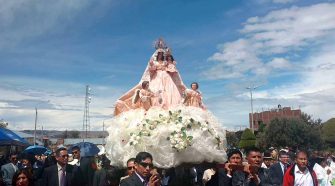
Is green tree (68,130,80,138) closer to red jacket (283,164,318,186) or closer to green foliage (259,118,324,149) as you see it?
green foliage (259,118,324,149)

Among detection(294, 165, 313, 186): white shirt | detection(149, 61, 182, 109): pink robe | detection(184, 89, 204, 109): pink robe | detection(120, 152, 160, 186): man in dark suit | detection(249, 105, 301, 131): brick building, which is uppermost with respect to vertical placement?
detection(249, 105, 301, 131): brick building

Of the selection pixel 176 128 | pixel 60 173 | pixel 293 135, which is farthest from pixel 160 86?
pixel 293 135

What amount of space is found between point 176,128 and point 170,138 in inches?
7.3

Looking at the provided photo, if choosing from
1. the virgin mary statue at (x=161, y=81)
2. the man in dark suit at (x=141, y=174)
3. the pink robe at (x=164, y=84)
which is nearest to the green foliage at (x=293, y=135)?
the virgin mary statue at (x=161, y=81)

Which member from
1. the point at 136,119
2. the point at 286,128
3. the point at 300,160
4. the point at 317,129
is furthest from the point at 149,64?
the point at 317,129

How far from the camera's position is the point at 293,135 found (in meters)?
41.6

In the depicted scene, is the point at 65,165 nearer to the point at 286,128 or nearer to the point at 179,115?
the point at 179,115

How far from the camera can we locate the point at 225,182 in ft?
17.7

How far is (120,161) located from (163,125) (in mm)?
984

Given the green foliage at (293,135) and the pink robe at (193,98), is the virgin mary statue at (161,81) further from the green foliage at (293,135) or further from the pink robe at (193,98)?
the green foliage at (293,135)

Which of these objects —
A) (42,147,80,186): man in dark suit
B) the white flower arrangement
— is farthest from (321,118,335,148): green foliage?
(42,147,80,186): man in dark suit

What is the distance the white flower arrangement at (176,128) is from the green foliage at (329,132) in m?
45.4

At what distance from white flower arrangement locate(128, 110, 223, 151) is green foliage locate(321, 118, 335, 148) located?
1786 inches

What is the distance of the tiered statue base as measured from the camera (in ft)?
20.6
